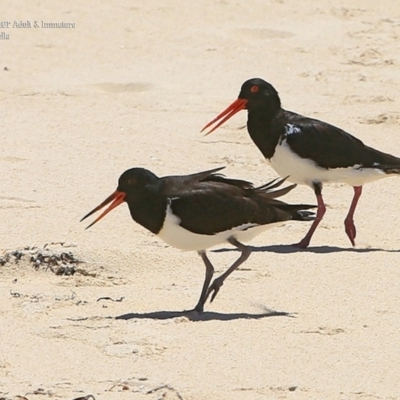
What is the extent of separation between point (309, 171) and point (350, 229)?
49 cm

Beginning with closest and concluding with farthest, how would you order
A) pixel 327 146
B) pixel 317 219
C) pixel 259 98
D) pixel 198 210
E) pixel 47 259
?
pixel 198 210
pixel 47 259
pixel 317 219
pixel 327 146
pixel 259 98

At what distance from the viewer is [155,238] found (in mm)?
8680

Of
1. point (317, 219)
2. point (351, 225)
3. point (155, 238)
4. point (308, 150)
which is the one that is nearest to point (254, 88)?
point (308, 150)

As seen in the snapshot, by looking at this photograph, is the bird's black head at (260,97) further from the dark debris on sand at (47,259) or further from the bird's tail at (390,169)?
the dark debris on sand at (47,259)

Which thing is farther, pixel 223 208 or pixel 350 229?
pixel 350 229

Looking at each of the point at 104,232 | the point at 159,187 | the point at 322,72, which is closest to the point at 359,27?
the point at 322,72

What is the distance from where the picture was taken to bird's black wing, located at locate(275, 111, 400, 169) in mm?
8938

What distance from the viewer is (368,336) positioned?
6.79 meters

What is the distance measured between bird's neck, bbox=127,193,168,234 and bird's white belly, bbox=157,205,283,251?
32mm

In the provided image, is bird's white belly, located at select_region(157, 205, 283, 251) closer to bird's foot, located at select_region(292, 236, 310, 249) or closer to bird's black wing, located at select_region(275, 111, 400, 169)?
bird's foot, located at select_region(292, 236, 310, 249)

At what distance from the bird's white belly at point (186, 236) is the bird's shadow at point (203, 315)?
Answer: 0.37 metres

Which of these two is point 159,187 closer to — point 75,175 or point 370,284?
point 370,284

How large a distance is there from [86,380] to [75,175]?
13.0 feet

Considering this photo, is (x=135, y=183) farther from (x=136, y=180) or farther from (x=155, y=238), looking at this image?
(x=155, y=238)
